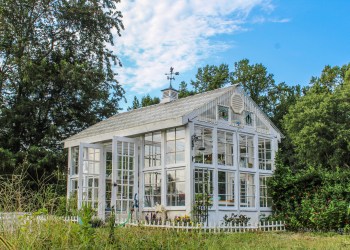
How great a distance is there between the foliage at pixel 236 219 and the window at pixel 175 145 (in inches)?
91.4

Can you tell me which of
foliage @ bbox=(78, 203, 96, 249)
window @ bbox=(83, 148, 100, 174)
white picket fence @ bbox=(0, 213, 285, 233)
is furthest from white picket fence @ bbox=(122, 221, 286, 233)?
foliage @ bbox=(78, 203, 96, 249)

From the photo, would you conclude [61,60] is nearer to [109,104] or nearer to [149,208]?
[109,104]

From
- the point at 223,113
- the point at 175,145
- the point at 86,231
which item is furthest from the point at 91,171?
the point at 86,231

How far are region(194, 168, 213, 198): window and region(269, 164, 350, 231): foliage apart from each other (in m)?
3.00

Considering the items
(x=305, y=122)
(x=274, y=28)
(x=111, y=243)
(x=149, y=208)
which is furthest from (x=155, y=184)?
(x=305, y=122)

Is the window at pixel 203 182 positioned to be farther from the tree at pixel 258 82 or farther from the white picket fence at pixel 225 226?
the tree at pixel 258 82

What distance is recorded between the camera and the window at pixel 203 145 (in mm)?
13070

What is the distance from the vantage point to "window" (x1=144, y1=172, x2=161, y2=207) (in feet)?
44.7

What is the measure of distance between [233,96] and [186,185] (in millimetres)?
4011

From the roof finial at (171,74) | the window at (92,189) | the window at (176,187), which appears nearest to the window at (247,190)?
the window at (176,187)

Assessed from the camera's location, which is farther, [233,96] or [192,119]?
[233,96]

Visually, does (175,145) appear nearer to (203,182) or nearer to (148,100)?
(203,182)

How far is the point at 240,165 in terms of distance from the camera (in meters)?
14.5

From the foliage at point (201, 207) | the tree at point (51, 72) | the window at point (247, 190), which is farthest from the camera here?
the tree at point (51, 72)
